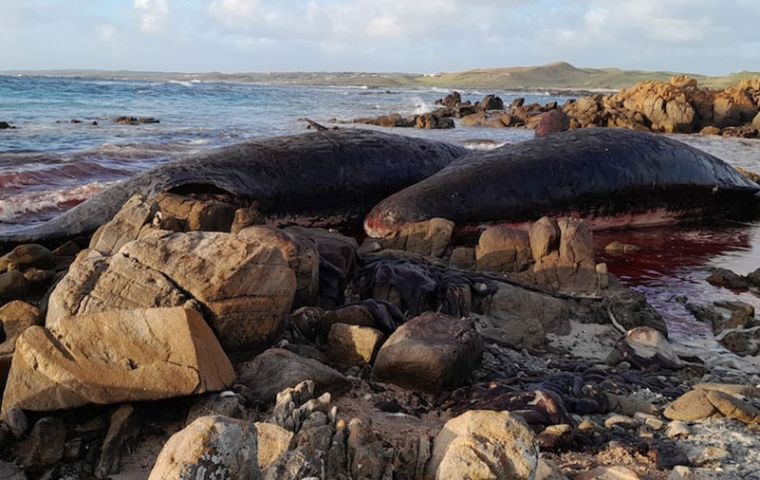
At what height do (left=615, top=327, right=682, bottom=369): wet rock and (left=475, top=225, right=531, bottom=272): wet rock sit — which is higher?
(left=475, top=225, right=531, bottom=272): wet rock

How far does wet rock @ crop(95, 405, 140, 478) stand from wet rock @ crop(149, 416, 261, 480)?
80 cm

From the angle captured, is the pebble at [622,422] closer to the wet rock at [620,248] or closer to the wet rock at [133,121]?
the wet rock at [620,248]

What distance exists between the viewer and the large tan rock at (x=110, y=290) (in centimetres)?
356

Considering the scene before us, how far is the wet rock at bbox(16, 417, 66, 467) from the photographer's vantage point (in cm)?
289

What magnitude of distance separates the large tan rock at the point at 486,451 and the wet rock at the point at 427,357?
3.50 ft

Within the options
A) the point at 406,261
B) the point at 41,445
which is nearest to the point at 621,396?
the point at 406,261

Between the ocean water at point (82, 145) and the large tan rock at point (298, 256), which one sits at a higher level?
the large tan rock at point (298, 256)

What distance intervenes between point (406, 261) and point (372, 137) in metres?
3.37

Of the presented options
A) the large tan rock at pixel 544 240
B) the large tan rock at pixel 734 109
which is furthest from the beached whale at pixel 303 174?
the large tan rock at pixel 734 109

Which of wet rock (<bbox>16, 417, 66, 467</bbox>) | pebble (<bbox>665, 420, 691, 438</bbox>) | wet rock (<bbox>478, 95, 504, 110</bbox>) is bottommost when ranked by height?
wet rock (<bbox>478, 95, 504, 110</bbox>)

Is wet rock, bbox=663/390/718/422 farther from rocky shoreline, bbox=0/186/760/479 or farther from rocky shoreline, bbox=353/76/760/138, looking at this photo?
rocky shoreline, bbox=353/76/760/138

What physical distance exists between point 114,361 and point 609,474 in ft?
6.94

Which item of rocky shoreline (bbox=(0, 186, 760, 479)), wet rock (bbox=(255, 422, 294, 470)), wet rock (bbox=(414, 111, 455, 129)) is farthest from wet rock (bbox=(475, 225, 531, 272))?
wet rock (bbox=(414, 111, 455, 129))

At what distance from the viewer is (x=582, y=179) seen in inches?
326
